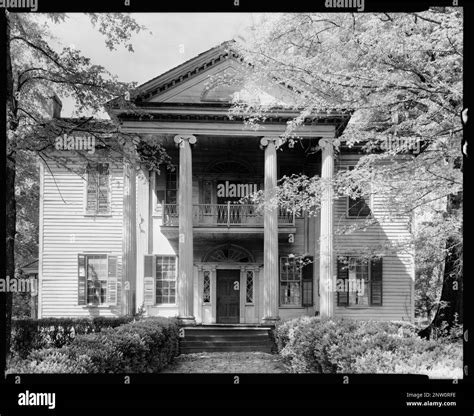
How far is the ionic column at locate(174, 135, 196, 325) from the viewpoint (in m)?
14.2

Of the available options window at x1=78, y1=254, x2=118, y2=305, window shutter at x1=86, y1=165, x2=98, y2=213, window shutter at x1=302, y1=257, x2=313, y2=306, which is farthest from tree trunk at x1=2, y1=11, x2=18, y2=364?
window shutter at x1=302, y1=257, x2=313, y2=306

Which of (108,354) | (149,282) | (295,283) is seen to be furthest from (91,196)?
(108,354)

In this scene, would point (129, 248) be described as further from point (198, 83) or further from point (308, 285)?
point (308, 285)

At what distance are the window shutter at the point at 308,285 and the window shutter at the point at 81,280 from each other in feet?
24.3

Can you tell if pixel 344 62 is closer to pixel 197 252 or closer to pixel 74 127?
pixel 74 127

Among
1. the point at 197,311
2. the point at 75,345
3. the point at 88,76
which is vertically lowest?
the point at 197,311

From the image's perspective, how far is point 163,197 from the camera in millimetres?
16844

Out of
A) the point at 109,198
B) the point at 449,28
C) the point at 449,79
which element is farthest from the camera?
the point at 109,198

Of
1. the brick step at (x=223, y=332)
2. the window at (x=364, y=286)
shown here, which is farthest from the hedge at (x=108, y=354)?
the window at (x=364, y=286)

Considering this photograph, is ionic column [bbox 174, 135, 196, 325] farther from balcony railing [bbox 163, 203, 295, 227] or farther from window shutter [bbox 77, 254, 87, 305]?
window shutter [bbox 77, 254, 87, 305]

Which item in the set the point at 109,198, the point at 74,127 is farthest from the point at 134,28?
the point at 109,198

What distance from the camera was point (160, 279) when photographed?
1678cm

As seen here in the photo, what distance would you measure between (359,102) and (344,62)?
0.84m

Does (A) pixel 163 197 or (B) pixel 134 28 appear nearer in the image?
(B) pixel 134 28
